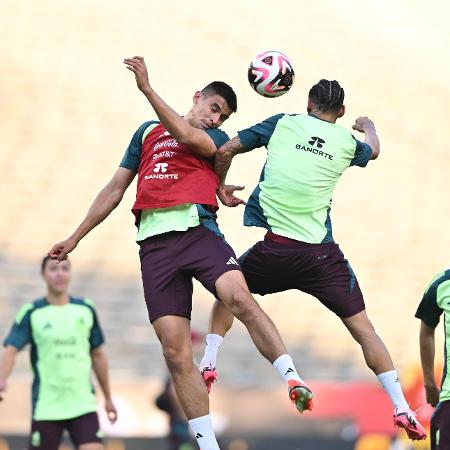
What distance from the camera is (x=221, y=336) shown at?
7516 millimetres

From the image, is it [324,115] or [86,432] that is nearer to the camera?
[324,115]

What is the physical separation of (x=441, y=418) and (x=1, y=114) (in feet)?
51.7

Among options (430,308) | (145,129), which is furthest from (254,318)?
(145,129)

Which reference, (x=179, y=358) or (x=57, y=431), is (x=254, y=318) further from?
(x=57, y=431)

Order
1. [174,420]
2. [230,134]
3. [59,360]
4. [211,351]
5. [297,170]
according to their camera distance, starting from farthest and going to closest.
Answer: [230,134] → [174,420] → [59,360] → [211,351] → [297,170]

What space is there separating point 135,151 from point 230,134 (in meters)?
14.1

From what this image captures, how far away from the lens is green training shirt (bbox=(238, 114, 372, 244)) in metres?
7.14

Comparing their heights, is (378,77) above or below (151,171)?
above

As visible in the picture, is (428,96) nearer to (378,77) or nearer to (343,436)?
(378,77)

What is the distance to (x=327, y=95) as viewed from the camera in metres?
7.19

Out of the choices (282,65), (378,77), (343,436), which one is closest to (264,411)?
(343,436)

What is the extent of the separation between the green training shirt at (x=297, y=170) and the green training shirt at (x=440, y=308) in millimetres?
779

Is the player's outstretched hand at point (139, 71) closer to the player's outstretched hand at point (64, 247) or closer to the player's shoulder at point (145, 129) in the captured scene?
the player's shoulder at point (145, 129)

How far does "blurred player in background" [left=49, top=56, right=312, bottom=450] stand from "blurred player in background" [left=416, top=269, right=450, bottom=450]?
3.48 ft
